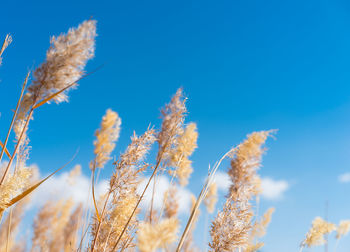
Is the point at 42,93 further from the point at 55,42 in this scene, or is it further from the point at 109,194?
the point at 109,194

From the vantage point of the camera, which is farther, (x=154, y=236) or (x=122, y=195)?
(x=122, y=195)

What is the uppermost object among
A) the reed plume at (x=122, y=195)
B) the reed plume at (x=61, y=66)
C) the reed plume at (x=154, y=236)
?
the reed plume at (x=61, y=66)

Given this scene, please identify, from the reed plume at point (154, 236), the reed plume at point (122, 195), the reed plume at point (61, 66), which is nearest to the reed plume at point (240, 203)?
the reed plume at point (122, 195)

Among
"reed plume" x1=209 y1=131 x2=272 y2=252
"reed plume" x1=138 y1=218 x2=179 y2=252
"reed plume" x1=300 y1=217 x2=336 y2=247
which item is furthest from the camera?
"reed plume" x1=300 y1=217 x2=336 y2=247

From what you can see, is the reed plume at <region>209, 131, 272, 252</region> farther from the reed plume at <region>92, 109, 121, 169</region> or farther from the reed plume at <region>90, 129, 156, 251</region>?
the reed plume at <region>92, 109, 121, 169</region>

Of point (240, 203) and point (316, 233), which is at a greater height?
point (316, 233)

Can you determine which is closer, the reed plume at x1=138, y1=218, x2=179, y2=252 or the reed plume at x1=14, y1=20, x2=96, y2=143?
the reed plume at x1=138, y1=218, x2=179, y2=252

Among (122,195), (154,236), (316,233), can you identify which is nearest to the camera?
(154,236)

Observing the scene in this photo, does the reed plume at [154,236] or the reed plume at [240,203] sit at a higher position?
the reed plume at [240,203]

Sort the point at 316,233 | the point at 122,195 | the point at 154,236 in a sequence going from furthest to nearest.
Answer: the point at 316,233 → the point at 122,195 → the point at 154,236

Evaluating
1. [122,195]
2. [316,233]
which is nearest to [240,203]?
[122,195]

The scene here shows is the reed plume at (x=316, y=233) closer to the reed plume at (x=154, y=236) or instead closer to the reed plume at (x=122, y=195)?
the reed plume at (x=122, y=195)

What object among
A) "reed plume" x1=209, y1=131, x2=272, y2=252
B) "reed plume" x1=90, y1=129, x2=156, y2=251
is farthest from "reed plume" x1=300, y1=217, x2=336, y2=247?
"reed plume" x1=90, y1=129, x2=156, y2=251

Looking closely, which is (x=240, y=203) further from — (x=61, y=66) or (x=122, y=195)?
(x=61, y=66)
